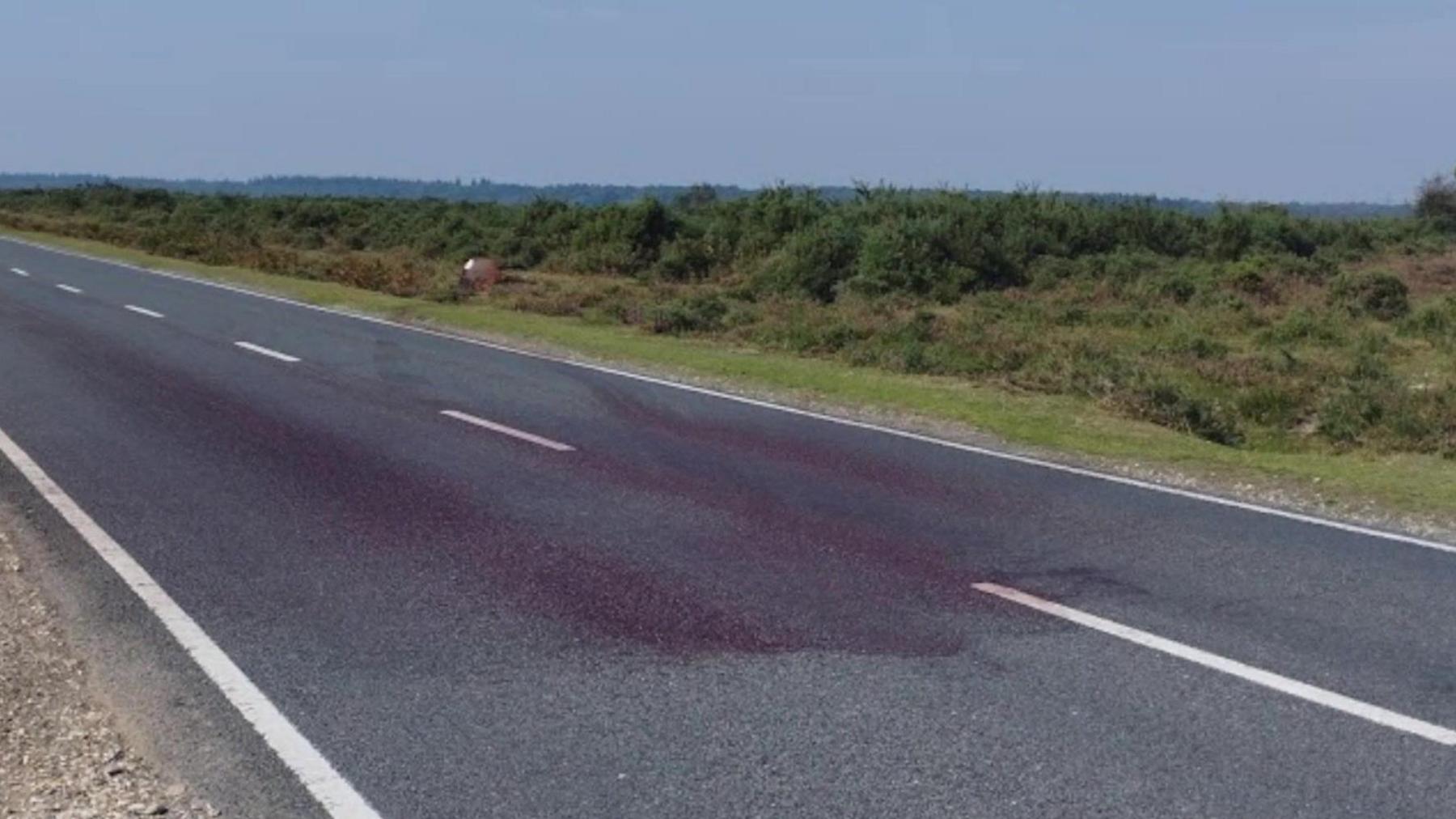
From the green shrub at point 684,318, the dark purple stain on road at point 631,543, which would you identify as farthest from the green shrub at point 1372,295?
the dark purple stain on road at point 631,543

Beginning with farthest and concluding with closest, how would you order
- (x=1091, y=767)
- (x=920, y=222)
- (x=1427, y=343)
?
(x=920, y=222)
(x=1427, y=343)
(x=1091, y=767)

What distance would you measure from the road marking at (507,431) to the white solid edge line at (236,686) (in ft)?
12.7

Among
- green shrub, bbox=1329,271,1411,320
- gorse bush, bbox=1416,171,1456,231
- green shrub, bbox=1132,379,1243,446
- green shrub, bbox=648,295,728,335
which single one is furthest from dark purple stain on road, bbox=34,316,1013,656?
gorse bush, bbox=1416,171,1456,231

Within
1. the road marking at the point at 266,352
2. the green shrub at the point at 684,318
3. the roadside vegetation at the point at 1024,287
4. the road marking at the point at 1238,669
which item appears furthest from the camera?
the green shrub at the point at 684,318

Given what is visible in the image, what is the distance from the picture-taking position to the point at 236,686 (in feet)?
24.1

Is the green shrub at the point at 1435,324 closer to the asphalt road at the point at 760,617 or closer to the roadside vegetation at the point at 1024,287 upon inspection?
the roadside vegetation at the point at 1024,287

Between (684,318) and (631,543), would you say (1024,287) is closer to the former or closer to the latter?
(684,318)

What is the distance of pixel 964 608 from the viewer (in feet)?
28.7

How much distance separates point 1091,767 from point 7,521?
7.31m

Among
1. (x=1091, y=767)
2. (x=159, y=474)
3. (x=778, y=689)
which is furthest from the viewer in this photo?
(x=159, y=474)

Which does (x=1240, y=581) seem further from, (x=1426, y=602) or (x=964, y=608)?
(x=964, y=608)

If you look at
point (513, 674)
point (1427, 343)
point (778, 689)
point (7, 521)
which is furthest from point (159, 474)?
point (1427, 343)

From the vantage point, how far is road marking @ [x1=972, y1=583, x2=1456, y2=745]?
6.81 metres

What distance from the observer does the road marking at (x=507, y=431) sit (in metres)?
14.3
